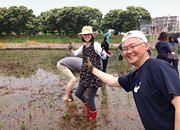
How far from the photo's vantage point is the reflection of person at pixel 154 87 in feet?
3.81

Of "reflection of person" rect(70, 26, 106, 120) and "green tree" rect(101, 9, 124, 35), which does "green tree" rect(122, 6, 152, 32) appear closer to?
"green tree" rect(101, 9, 124, 35)

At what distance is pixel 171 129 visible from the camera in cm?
128

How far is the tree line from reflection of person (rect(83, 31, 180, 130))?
42.1 m

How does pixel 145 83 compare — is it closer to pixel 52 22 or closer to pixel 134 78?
pixel 134 78

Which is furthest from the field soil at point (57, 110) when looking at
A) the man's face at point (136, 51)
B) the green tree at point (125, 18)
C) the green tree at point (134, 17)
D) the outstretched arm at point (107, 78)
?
the green tree at point (125, 18)

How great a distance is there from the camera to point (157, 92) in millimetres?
1256

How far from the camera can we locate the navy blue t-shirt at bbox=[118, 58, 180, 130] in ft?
3.84

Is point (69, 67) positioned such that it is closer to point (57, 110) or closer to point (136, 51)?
point (57, 110)

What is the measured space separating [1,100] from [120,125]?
3451 millimetres

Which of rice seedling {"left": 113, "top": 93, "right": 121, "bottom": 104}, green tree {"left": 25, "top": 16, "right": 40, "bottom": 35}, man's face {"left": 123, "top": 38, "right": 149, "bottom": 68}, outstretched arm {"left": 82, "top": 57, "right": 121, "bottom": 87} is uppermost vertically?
green tree {"left": 25, "top": 16, "right": 40, "bottom": 35}

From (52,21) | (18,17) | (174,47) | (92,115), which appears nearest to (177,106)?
(92,115)

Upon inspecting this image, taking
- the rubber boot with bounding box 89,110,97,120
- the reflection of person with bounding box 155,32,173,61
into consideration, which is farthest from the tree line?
the rubber boot with bounding box 89,110,97,120

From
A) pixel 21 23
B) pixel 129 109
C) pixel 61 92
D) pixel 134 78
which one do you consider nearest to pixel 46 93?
pixel 61 92

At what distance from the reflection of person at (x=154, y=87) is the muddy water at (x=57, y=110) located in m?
2.00
